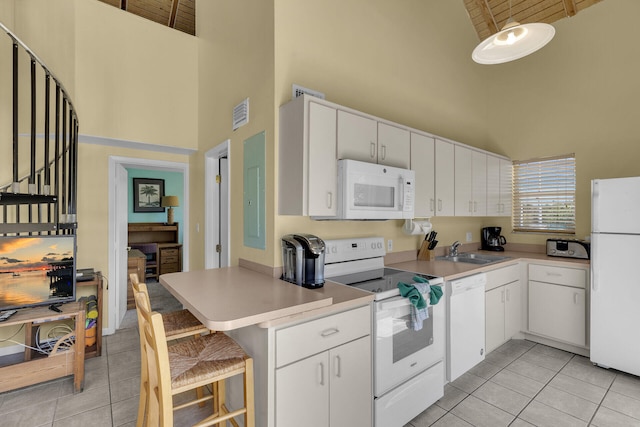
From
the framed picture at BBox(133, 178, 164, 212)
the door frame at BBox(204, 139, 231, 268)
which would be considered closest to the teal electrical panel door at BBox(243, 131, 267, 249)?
the door frame at BBox(204, 139, 231, 268)

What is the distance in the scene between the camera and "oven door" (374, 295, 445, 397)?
1808 mm

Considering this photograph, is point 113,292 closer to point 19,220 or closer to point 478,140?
point 19,220

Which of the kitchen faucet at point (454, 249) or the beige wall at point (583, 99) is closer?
the beige wall at point (583, 99)

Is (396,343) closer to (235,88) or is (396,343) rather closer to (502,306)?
(502,306)

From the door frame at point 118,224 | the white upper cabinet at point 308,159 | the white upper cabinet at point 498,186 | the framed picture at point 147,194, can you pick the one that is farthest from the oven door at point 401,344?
the framed picture at point 147,194

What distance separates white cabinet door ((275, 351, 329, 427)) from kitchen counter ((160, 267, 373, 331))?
0.79ft

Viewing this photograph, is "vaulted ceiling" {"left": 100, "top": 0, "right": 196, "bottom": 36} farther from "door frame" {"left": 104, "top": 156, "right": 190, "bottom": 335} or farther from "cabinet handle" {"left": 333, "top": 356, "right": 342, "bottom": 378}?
"cabinet handle" {"left": 333, "top": 356, "right": 342, "bottom": 378}

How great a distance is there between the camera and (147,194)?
6477 millimetres

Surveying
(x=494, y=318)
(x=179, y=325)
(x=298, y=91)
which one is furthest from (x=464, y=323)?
(x=298, y=91)

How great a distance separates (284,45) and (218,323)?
188 cm

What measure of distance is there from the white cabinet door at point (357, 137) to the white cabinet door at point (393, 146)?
0.06m

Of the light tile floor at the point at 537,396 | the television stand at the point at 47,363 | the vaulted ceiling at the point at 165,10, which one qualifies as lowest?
the light tile floor at the point at 537,396

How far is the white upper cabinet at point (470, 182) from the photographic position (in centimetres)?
315

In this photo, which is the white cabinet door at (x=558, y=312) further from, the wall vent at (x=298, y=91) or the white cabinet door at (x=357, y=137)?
the wall vent at (x=298, y=91)
